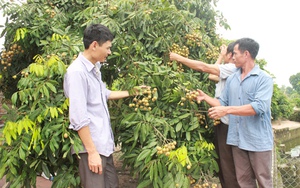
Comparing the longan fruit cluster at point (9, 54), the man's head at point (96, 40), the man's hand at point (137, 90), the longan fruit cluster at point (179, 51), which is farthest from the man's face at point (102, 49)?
the longan fruit cluster at point (9, 54)

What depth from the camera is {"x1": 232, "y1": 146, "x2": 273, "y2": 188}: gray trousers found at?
223cm

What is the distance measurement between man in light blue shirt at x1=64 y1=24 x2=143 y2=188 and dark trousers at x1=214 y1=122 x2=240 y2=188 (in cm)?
106

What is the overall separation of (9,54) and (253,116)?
247 centimetres

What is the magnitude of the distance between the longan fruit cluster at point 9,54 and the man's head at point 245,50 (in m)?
2.14

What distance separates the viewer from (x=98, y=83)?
195 cm

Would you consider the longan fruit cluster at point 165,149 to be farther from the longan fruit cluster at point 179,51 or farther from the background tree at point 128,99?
the longan fruit cluster at point 179,51

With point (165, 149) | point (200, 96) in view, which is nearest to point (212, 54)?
point (200, 96)

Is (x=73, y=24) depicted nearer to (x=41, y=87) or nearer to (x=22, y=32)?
(x=22, y=32)

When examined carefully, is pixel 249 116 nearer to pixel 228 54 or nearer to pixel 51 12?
pixel 228 54

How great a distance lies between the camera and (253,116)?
2271 millimetres

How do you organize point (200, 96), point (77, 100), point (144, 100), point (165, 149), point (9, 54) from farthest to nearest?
1. point (9, 54)
2. point (200, 96)
3. point (144, 100)
4. point (165, 149)
5. point (77, 100)

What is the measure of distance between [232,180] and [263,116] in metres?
0.69

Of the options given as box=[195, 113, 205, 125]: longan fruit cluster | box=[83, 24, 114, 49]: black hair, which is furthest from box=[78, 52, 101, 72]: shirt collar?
box=[195, 113, 205, 125]: longan fruit cluster

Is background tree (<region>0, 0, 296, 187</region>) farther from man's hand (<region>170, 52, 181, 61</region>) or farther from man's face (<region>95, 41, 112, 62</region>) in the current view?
man's face (<region>95, 41, 112, 62</region>)
